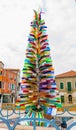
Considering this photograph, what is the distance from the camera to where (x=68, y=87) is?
52.6m

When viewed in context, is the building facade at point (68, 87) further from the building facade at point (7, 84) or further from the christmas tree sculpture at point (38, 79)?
the christmas tree sculpture at point (38, 79)

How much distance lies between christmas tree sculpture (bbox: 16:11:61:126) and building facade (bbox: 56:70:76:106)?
3825cm

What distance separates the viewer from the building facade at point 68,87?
2047 inches

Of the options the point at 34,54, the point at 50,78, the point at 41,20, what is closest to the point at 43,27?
the point at 41,20

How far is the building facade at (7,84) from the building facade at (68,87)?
13.2 metres

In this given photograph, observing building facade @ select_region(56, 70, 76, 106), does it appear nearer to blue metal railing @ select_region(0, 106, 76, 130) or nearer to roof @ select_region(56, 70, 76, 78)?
roof @ select_region(56, 70, 76, 78)

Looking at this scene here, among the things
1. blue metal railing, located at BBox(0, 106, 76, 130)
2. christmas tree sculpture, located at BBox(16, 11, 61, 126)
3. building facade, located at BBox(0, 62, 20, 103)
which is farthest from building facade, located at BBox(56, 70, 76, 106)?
christmas tree sculpture, located at BBox(16, 11, 61, 126)

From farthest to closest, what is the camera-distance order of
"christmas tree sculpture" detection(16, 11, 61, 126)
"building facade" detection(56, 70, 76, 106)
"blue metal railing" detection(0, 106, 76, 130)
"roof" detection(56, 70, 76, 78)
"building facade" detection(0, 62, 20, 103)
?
1. "roof" detection(56, 70, 76, 78)
2. "building facade" detection(0, 62, 20, 103)
3. "building facade" detection(56, 70, 76, 106)
4. "christmas tree sculpture" detection(16, 11, 61, 126)
5. "blue metal railing" detection(0, 106, 76, 130)

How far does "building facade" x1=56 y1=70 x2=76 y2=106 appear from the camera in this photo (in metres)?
52.0

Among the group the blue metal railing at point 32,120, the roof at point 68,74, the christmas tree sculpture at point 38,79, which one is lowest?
the blue metal railing at point 32,120

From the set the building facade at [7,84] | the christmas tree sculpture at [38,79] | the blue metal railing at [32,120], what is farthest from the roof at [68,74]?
the christmas tree sculpture at [38,79]

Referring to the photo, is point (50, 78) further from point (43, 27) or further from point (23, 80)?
point (43, 27)

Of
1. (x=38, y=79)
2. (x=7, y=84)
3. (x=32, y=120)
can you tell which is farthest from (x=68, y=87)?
(x=32, y=120)

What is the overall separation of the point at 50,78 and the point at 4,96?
40.8 meters
